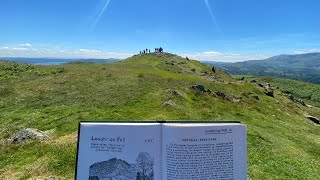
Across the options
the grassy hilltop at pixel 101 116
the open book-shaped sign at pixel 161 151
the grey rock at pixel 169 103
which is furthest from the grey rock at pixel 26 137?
the open book-shaped sign at pixel 161 151

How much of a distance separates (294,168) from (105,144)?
18.9 meters

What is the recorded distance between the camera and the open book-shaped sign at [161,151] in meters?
9.57

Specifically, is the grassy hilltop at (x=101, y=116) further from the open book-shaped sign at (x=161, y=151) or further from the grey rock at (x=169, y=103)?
the open book-shaped sign at (x=161, y=151)

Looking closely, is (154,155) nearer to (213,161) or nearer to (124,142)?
(124,142)

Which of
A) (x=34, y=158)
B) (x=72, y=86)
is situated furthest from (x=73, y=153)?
(x=72, y=86)

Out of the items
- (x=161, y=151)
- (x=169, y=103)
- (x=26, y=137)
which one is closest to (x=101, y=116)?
(x=169, y=103)

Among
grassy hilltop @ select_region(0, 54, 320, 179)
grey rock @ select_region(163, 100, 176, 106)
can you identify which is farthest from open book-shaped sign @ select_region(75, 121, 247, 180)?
grey rock @ select_region(163, 100, 176, 106)

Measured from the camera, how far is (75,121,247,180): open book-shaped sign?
377 inches

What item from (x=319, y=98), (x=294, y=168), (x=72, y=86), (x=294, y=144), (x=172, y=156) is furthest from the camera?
(x=319, y=98)

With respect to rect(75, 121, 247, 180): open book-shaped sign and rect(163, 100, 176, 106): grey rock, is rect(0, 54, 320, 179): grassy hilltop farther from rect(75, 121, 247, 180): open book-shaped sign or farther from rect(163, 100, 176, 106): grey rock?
rect(75, 121, 247, 180): open book-shaped sign

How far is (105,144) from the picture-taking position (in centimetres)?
995

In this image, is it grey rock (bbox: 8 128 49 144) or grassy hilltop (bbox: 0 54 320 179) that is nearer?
grassy hilltop (bbox: 0 54 320 179)

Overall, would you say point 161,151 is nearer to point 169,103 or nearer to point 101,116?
point 101,116

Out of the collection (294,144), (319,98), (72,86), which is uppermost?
(72,86)
